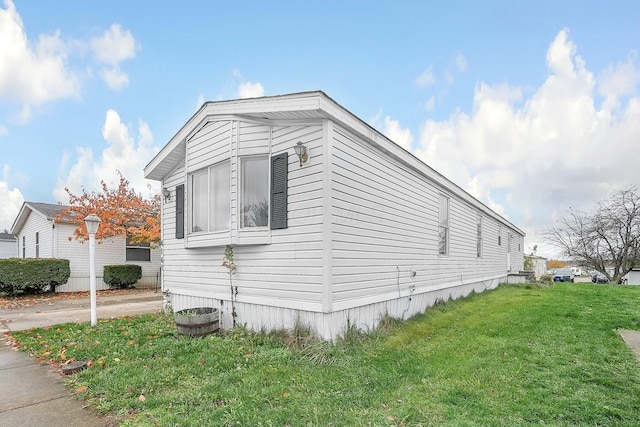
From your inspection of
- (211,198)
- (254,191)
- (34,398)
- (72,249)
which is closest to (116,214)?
(72,249)

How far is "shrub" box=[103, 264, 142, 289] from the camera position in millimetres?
16156

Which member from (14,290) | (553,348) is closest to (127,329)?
(553,348)

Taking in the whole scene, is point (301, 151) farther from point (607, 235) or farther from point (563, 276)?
point (563, 276)

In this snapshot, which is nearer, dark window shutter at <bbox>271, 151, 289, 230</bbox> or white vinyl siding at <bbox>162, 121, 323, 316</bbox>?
white vinyl siding at <bbox>162, 121, 323, 316</bbox>

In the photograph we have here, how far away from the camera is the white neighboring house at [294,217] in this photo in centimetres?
516

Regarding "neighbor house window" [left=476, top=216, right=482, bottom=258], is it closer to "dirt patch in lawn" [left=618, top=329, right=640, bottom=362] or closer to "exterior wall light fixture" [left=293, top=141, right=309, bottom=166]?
"dirt patch in lawn" [left=618, top=329, right=640, bottom=362]

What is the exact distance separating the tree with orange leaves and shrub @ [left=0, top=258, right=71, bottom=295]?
1.91m

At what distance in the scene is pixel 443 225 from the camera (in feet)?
31.3

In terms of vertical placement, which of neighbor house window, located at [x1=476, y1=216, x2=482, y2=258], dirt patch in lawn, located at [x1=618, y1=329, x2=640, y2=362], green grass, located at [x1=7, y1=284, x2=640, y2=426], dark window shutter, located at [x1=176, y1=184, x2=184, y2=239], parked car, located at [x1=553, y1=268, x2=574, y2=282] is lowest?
parked car, located at [x1=553, y1=268, x2=574, y2=282]

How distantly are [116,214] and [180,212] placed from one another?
10.7 m

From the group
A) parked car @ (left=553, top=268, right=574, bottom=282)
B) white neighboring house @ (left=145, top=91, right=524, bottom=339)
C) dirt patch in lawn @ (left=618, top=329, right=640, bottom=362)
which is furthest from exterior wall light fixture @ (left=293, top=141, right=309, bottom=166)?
parked car @ (left=553, top=268, right=574, bottom=282)

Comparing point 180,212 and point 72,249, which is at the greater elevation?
point 180,212

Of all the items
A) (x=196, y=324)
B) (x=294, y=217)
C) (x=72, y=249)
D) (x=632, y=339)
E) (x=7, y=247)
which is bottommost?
(x=7, y=247)

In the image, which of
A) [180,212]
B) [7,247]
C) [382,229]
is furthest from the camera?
[7,247]
